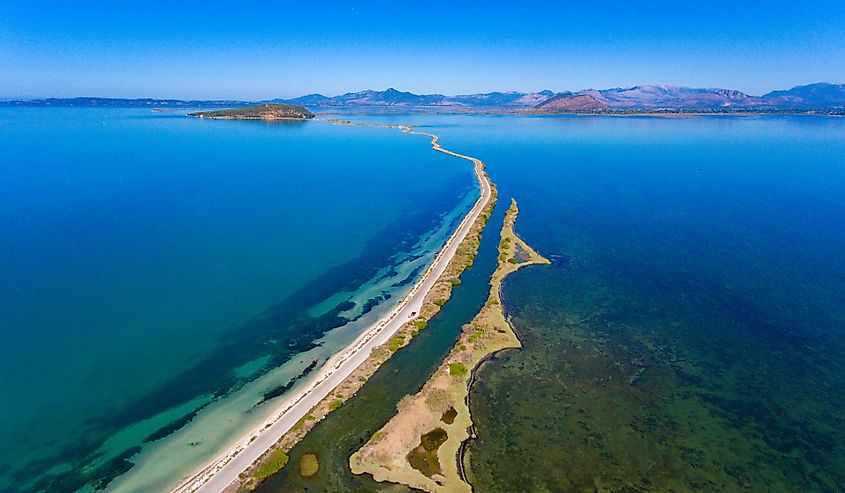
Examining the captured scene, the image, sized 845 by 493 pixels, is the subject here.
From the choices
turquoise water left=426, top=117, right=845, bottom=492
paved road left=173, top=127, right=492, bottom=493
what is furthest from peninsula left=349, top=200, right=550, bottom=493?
paved road left=173, top=127, right=492, bottom=493

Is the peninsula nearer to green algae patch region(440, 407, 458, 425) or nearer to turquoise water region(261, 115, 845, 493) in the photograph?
green algae patch region(440, 407, 458, 425)

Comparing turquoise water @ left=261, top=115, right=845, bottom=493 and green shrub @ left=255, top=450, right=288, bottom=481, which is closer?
green shrub @ left=255, top=450, right=288, bottom=481

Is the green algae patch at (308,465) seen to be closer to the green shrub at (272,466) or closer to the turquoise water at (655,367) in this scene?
the turquoise water at (655,367)

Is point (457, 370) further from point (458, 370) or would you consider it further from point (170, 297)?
point (170, 297)

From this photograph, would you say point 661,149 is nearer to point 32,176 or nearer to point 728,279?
point 728,279

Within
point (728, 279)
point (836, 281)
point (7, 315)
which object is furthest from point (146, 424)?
point (836, 281)

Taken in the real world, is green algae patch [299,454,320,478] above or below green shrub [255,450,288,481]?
below

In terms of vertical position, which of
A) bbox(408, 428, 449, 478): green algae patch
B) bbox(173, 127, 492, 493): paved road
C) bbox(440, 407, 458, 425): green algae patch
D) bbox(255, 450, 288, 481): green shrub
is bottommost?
bbox(408, 428, 449, 478): green algae patch
